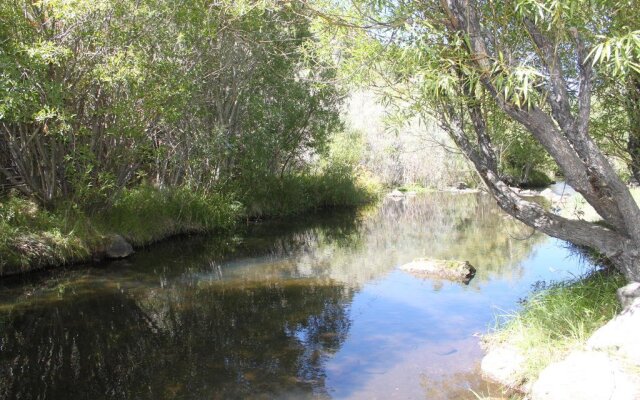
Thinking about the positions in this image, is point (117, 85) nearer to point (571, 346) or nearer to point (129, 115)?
point (129, 115)

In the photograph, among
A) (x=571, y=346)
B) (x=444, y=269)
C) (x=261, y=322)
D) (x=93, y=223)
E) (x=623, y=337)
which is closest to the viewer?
(x=623, y=337)

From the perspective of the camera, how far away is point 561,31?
216 inches

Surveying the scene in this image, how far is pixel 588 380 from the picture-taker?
15.1ft

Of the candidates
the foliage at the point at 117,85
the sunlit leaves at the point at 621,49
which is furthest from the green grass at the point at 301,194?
the sunlit leaves at the point at 621,49

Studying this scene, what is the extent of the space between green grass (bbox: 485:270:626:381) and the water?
24.8 inches

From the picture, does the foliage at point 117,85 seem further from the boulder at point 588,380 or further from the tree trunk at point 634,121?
the boulder at point 588,380

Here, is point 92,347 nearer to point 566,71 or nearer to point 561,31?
point 561,31

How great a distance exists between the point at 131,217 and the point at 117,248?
5.10 ft

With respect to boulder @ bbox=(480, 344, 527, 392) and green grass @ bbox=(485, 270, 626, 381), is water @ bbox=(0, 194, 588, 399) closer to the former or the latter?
boulder @ bbox=(480, 344, 527, 392)

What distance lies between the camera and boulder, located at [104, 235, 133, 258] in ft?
46.7

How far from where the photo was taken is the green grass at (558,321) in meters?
6.07

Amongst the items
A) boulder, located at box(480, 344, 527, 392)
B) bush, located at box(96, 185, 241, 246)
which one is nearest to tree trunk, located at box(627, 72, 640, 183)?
boulder, located at box(480, 344, 527, 392)

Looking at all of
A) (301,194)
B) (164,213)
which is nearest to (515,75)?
(164,213)

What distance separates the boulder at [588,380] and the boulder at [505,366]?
3.43 feet
